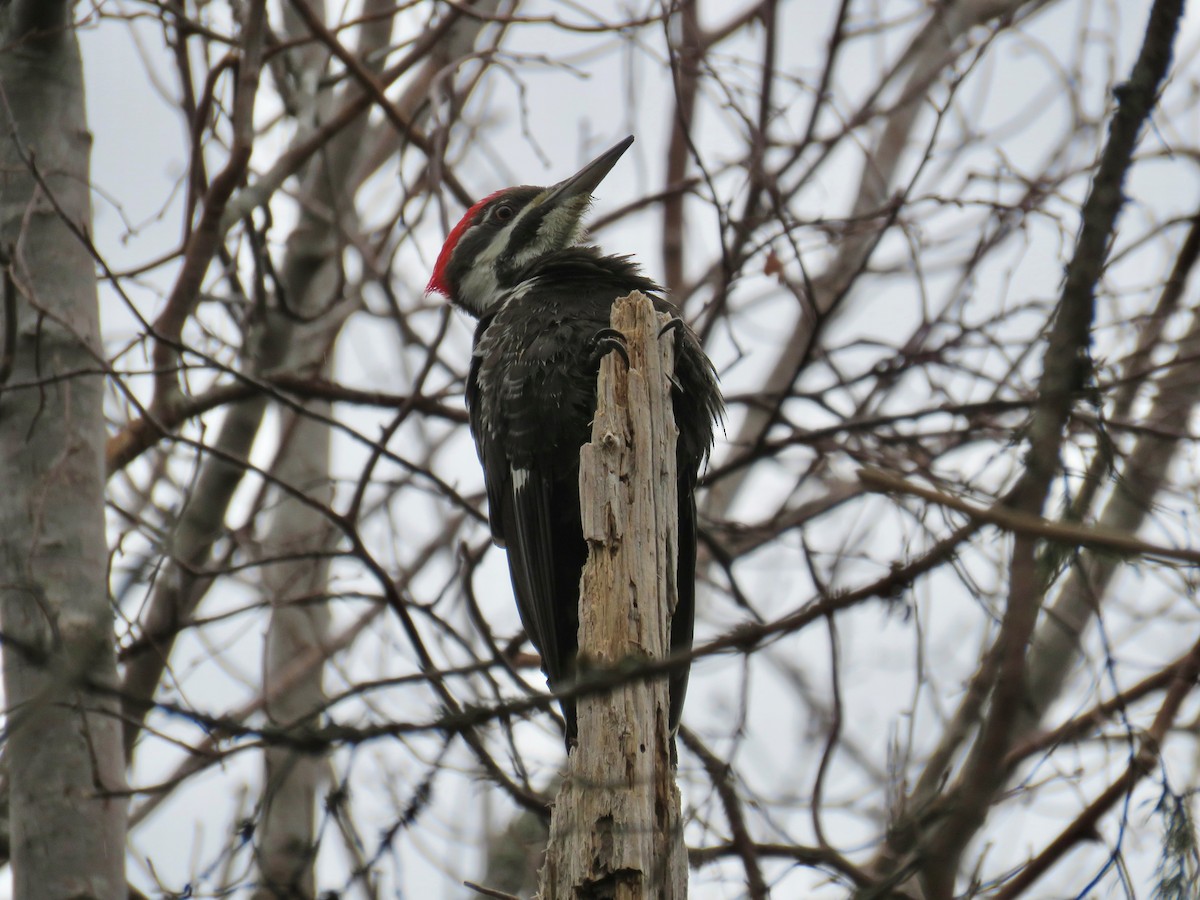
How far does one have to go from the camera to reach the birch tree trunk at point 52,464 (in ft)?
11.4

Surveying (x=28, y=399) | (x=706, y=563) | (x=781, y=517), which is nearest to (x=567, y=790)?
(x=28, y=399)

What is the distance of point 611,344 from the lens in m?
3.57

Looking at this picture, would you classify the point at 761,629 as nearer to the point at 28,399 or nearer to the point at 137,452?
the point at 28,399

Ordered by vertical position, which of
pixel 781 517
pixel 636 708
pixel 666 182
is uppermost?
pixel 666 182

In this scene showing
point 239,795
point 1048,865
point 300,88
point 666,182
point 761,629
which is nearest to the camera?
point 761,629

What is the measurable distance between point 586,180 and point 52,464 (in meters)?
2.41

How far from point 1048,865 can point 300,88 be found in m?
4.09

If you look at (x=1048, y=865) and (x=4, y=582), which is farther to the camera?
(x=4, y=582)

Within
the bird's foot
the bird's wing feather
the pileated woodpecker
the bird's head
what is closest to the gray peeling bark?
the bird's foot

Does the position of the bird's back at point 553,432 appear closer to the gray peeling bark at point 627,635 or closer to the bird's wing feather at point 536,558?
the bird's wing feather at point 536,558

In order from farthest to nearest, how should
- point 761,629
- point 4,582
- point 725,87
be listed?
point 725,87, point 4,582, point 761,629

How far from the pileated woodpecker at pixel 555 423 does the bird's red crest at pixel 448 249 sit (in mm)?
794

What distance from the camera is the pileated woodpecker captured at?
409cm

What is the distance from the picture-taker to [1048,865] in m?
2.93
